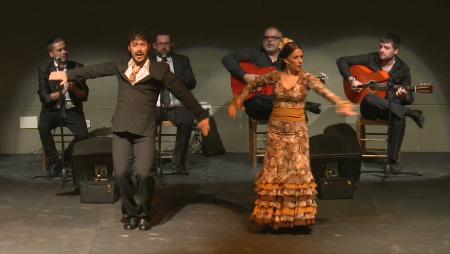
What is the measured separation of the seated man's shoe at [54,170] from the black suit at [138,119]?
2136mm

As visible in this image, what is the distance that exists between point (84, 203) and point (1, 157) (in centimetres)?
281

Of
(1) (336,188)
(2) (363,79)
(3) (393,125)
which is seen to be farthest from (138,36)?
(3) (393,125)

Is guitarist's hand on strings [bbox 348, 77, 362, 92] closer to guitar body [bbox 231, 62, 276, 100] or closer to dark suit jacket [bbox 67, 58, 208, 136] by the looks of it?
guitar body [bbox 231, 62, 276, 100]

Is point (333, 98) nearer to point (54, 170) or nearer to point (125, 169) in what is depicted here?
point (125, 169)

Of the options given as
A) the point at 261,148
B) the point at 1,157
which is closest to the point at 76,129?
the point at 1,157

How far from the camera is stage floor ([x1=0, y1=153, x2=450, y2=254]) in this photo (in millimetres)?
5008

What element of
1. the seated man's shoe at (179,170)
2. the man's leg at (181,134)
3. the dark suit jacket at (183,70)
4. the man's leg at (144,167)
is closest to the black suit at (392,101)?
the dark suit jacket at (183,70)

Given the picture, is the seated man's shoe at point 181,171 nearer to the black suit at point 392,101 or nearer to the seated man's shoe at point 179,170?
the seated man's shoe at point 179,170

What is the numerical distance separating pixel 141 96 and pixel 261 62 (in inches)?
99.5

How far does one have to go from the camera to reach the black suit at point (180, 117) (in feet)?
24.6

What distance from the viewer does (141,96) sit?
17.5 ft

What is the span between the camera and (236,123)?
8844mm

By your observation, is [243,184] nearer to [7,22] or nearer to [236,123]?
[236,123]

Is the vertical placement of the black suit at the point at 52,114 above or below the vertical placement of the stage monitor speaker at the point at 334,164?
above
